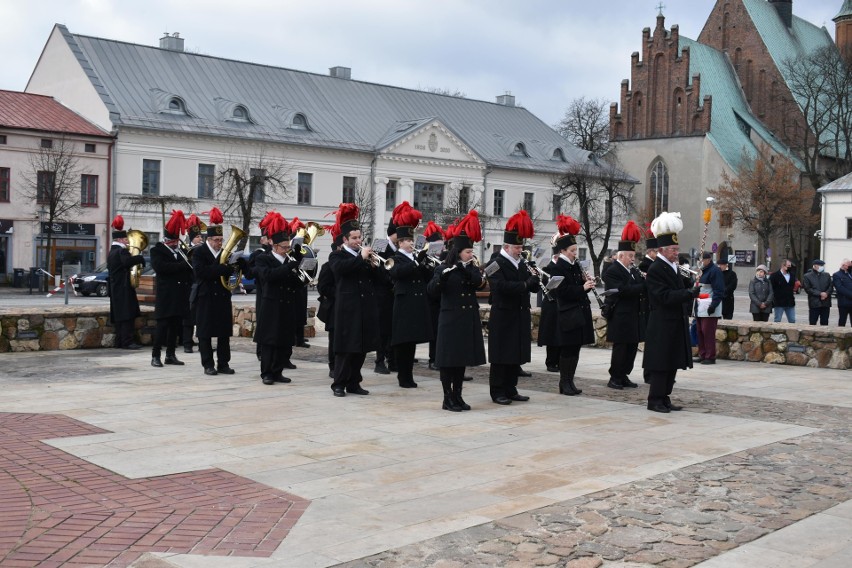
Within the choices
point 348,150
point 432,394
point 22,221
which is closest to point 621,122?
point 348,150

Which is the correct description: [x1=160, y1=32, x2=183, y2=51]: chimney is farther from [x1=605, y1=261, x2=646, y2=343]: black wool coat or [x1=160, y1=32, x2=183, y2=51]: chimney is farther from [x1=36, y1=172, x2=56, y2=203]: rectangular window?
[x1=605, y1=261, x2=646, y2=343]: black wool coat

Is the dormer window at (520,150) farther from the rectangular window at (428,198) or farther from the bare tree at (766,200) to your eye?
the bare tree at (766,200)

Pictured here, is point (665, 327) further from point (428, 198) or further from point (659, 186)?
point (659, 186)

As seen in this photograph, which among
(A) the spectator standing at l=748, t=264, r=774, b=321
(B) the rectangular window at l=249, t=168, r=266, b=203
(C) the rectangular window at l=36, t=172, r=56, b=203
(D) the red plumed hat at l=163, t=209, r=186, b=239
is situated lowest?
(A) the spectator standing at l=748, t=264, r=774, b=321

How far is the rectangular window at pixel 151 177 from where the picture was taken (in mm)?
46844

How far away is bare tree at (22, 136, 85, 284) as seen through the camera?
4138 centimetres

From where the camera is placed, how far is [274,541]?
550 cm

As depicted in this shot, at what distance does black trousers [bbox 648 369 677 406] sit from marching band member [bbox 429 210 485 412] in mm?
1824

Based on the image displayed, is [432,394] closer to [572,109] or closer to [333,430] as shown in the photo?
[333,430]

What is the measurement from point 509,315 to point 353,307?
67.6 inches

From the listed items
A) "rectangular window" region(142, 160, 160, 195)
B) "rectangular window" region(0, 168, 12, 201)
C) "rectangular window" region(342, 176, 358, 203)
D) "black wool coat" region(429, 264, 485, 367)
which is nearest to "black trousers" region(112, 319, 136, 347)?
"black wool coat" region(429, 264, 485, 367)

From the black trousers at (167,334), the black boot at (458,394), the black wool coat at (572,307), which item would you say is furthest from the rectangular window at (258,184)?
the black boot at (458,394)

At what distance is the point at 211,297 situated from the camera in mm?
12508

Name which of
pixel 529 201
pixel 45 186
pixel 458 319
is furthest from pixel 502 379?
pixel 529 201
